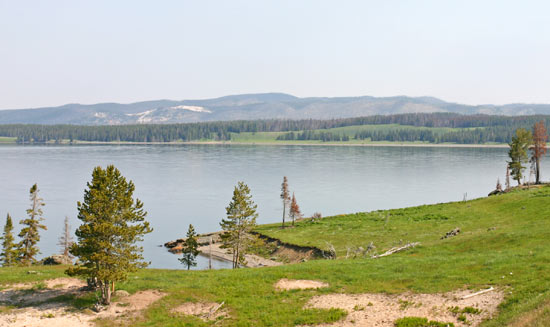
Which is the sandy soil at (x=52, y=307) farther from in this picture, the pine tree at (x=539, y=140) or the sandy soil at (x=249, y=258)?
the pine tree at (x=539, y=140)

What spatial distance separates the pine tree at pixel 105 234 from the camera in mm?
28125

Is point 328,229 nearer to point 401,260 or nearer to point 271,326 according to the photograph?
point 401,260

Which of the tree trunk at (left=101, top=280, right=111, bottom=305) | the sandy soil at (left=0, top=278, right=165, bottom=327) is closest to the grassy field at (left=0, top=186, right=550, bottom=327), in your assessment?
the sandy soil at (left=0, top=278, right=165, bottom=327)

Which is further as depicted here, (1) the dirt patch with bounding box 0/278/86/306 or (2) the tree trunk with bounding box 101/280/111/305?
(1) the dirt patch with bounding box 0/278/86/306

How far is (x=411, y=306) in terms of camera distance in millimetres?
24281

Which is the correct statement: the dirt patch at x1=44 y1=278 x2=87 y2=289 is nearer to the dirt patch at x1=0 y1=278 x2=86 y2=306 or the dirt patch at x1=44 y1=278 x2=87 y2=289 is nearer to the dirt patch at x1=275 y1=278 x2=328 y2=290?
the dirt patch at x1=0 y1=278 x2=86 y2=306

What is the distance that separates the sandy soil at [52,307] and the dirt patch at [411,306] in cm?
1176

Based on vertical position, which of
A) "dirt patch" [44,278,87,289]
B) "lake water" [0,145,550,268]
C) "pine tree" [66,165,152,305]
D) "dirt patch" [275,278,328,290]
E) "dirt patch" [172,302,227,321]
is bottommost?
"lake water" [0,145,550,268]

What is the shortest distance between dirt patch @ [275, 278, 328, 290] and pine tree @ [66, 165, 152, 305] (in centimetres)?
1032

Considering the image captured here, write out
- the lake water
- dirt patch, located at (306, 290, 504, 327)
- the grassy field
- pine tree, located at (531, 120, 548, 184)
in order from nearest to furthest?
dirt patch, located at (306, 290, 504, 327) < the grassy field < pine tree, located at (531, 120, 548, 184) < the lake water

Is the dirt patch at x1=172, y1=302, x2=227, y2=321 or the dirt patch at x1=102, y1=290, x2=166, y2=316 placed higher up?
the dirt patch at x1=172, y1=302, x2=227, y2=321

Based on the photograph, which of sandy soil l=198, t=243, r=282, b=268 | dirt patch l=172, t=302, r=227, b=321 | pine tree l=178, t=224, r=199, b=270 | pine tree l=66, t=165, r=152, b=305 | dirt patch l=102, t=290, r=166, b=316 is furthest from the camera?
pine tree l=178, t=224, r=199, b=270

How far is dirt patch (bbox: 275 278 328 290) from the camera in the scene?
30.4 meters

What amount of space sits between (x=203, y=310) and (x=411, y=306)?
12520 millimetres
